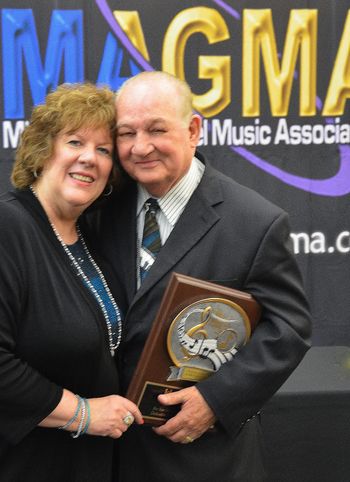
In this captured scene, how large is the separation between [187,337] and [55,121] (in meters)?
0.59

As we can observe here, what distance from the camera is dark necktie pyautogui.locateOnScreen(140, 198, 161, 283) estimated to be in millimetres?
1758

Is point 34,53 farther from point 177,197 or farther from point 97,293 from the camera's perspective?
point 97,293

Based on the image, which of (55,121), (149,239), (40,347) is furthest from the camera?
(149,239)

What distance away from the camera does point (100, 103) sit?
67.4 inches

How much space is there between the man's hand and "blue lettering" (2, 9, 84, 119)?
1.86m

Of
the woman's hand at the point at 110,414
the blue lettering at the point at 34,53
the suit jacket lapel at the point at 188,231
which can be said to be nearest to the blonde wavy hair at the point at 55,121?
the suit jacket lapel at the point at 188,231

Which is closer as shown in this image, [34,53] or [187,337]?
[187,337]

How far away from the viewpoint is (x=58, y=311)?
1.57 meters

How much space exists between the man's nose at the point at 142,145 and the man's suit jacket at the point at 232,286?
17cm

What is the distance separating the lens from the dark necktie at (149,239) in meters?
1.76

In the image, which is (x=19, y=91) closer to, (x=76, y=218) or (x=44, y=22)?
(x=44, y=22)

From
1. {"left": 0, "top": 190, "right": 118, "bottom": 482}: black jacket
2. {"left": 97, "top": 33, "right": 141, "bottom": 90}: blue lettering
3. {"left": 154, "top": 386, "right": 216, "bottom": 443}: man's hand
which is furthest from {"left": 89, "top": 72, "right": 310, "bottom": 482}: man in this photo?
{"left": 97, "top": 33, "right": 141, "bottom": 90}: blue lettering

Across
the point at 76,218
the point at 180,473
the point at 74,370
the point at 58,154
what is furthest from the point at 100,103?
the point at 180,473

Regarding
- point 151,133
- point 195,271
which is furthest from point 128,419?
point 151,133
